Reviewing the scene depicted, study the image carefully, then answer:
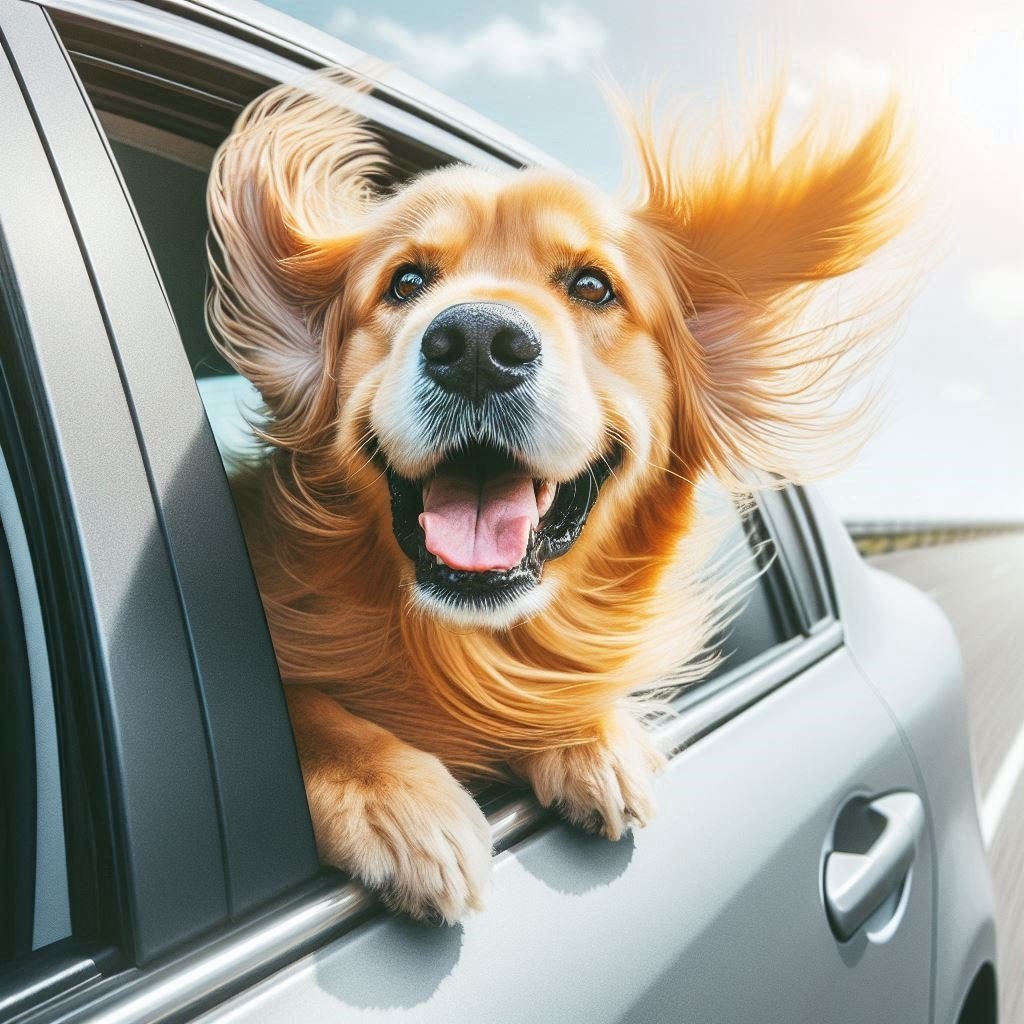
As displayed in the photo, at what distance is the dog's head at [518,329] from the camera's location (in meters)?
1.52

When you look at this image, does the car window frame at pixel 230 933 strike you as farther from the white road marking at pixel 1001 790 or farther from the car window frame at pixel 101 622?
the white road marking at pixel 1001 790

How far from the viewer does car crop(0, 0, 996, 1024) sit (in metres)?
0.96

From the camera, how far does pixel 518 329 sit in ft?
4.78

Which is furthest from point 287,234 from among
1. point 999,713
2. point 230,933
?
point 999,713

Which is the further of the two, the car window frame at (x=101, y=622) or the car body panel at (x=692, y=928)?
the car body panel at (x=692, y=928)

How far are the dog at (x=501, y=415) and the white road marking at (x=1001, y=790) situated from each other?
137 inches

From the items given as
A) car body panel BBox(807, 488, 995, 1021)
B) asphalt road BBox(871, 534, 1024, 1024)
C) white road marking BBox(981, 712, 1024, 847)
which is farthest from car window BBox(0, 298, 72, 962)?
white road marking BBox(981, 712, 1024, 847)

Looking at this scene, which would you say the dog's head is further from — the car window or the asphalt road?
the asphalt road

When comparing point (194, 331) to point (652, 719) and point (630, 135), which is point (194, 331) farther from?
point (652, 719)

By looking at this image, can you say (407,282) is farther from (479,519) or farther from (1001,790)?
(1001,790)

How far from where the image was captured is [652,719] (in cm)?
182

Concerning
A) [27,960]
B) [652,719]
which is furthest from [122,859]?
[652,719]

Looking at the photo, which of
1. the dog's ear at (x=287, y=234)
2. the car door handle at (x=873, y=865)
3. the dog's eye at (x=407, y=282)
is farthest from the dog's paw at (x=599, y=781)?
the dog's eye at (x=407, y=282)

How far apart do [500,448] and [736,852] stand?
26.2 inches
